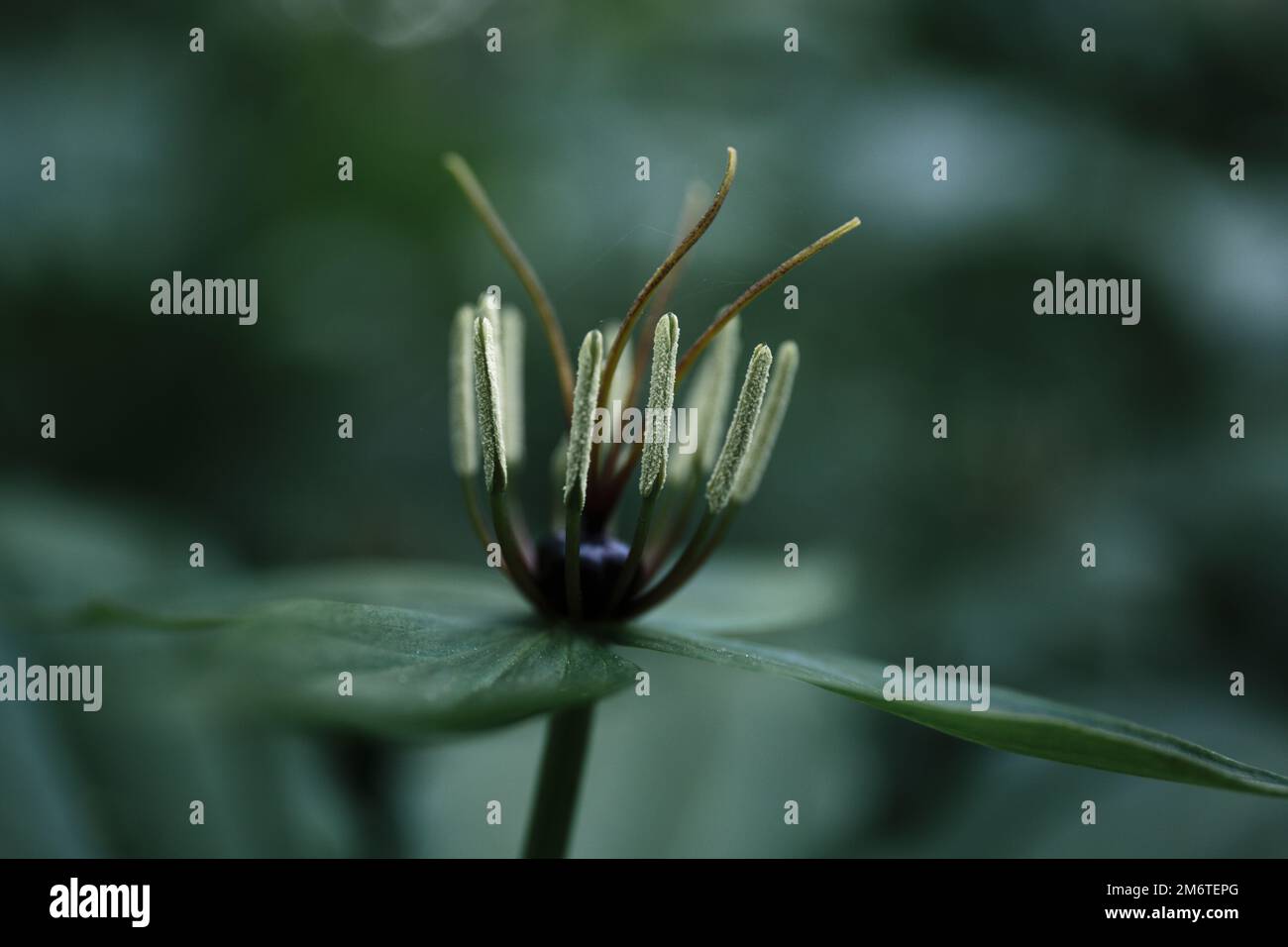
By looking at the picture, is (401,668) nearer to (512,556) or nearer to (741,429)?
(512,556)

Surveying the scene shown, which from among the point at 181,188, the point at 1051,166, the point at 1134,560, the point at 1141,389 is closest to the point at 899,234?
the point at 1051,166

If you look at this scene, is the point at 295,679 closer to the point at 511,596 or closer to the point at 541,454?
the point at 511,596

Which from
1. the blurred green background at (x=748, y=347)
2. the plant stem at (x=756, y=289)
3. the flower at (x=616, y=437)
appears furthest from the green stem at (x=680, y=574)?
the blurred green background at (x=748, y=347)

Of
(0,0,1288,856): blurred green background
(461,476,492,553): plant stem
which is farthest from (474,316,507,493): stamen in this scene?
(0,0,1288,856): blurred green background

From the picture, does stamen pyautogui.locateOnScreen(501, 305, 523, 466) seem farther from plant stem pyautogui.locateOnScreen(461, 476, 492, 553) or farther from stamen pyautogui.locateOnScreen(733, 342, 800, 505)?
stamen pyautogui.locateOnScreen(733, 342, 800, 505)

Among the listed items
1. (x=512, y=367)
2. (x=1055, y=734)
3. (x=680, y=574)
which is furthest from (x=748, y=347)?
(x=1055, y=734)

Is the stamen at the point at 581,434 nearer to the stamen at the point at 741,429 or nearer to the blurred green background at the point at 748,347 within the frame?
the stamen at the point at 741,429
